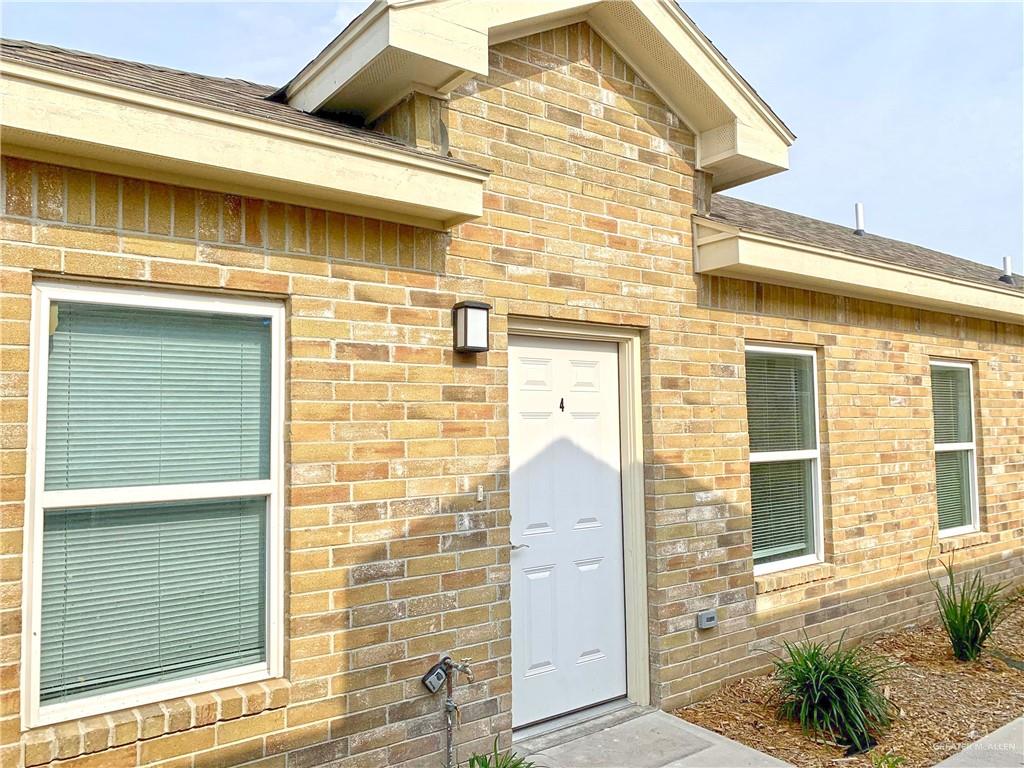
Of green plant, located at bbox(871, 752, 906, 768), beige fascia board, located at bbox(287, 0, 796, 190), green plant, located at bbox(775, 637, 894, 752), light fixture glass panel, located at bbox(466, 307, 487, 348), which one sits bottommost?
green plant, located at bbox(871, 752, 906, 768)

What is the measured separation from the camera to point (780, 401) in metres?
5.91

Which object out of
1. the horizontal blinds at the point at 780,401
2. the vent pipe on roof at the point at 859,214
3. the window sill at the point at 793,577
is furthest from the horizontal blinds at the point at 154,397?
the vent pipe on roof at the point at 859,214

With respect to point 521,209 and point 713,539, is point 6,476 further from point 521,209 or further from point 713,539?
point 713,539

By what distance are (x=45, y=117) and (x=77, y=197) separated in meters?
0.36

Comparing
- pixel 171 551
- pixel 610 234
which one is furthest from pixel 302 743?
pixel 610 234

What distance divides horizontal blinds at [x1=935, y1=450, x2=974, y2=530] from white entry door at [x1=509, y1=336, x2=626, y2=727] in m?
4.44

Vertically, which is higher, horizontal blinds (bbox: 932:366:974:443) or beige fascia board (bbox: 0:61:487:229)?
beige fascia board (bbox: 0:61:487:229)

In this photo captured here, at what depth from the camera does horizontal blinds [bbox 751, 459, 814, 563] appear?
5.66m

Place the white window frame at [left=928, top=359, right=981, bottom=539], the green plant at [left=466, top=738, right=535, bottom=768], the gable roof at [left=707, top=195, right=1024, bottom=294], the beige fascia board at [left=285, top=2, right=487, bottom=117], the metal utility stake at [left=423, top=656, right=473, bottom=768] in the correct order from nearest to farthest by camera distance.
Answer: the green plant at [left=466, top=738, right=535, bottom=768], the beige fascia board at [left=285, top=2, right=487, bottom=117], the metal utility stake at [left=423, top=656, right=473, bottom=768], the gable roof at [left=707, top=195, right=1024, bottom=294], the white window frame at [left=928, top=359, right=981, bottom=539]

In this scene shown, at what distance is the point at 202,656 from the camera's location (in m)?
3.22

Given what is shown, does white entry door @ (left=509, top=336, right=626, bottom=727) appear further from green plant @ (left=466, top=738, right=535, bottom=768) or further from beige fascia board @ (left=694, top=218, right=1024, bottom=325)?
beige fascia board @ (left=694, top=218, right=1024, bottom=325)

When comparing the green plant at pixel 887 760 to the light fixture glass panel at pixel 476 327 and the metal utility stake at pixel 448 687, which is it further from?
the light fixture glass panel at pixel 476 327

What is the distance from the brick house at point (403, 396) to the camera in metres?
2.89

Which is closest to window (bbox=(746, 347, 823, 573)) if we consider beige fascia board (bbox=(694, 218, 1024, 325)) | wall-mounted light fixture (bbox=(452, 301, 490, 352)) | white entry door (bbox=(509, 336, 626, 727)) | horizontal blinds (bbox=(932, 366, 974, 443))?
beige fascia board (bbox=(694, 218, 1024, 325))
